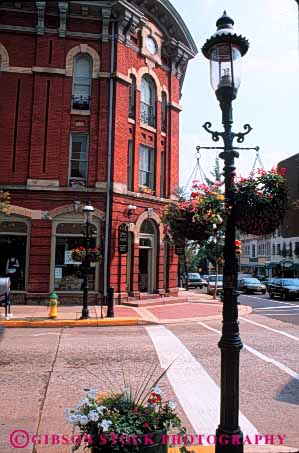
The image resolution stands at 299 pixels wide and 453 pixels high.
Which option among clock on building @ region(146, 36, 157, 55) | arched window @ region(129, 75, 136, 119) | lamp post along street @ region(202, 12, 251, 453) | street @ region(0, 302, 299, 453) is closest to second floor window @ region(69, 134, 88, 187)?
arched window @ region(129, 75, 136, 119)

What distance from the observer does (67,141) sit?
18922 mm

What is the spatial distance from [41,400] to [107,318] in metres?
8.40

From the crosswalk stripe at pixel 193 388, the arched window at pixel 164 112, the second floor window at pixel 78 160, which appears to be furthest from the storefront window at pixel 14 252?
the crosswalk stripe at pixel 193 388

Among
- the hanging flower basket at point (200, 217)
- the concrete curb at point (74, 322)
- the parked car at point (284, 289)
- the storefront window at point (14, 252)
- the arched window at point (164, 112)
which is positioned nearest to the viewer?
the hanging flower basket at point (200, 217)

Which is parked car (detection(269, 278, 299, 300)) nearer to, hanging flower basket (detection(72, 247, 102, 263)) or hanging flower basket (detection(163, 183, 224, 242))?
hanging flower basket (detection(72, 247, 102, 263))

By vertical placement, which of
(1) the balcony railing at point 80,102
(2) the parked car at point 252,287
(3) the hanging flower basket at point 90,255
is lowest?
(2) the parked car at point 252,287

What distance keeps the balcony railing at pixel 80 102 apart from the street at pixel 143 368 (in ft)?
35.9

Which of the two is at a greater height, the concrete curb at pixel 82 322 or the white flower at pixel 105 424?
the white flower at pixel 105 424

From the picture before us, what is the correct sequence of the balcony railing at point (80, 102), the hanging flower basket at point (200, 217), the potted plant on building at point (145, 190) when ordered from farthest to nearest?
the potted plant on building at point (145, 190), the balcony railing at point (80, 102), the hanging flower basket at point (200, 217)

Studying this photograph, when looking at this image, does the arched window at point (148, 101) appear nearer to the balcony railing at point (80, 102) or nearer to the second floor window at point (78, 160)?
the balcony railing at point (80, 102)

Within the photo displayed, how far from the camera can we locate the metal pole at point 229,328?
3.70 m

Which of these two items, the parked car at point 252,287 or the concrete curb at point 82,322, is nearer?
the concrete curb at point 82,322

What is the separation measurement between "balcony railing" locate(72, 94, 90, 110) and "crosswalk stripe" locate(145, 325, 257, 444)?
12.8m

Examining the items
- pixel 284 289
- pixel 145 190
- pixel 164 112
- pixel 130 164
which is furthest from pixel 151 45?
pixel 284 289
